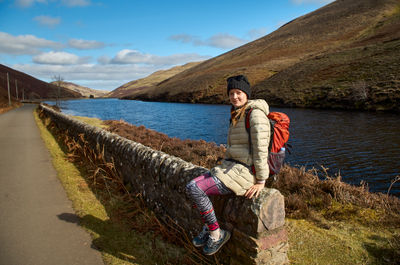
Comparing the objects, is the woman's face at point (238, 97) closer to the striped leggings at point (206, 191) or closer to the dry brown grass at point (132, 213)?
the striped leggings at point (206, 191)

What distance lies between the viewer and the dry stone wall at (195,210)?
292 cm

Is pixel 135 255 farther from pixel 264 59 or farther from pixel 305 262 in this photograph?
pixel 264 59

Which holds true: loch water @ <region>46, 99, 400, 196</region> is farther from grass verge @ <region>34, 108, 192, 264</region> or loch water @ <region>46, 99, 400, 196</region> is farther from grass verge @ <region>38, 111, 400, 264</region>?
grass verge @ <region>34, 108, 192, 264</region>

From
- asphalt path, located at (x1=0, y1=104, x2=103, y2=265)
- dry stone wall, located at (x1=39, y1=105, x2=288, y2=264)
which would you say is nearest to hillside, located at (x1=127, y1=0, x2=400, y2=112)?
dry stone wall, located at (x1=39, y1=105, x2=288, y2=264)

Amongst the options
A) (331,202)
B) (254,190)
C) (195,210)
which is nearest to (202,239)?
(195,210)

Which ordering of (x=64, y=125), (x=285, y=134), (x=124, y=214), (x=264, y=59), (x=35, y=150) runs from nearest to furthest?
(x=285, y=134) < (x=124, y=214) < (x=35, y=150) < (x=64, y=125) < (x=264, y=59)

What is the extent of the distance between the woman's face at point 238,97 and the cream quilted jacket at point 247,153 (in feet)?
0.45

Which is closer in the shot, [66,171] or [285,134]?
[285,134]

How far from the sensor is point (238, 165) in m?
2.96

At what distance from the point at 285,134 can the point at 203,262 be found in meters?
2.22

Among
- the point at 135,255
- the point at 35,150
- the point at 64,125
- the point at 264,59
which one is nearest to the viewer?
the point at 135,255

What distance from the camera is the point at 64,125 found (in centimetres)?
1331

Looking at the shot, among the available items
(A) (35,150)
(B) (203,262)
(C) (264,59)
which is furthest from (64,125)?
(C) (264,59)

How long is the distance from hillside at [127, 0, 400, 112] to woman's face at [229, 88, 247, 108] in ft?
95.1
